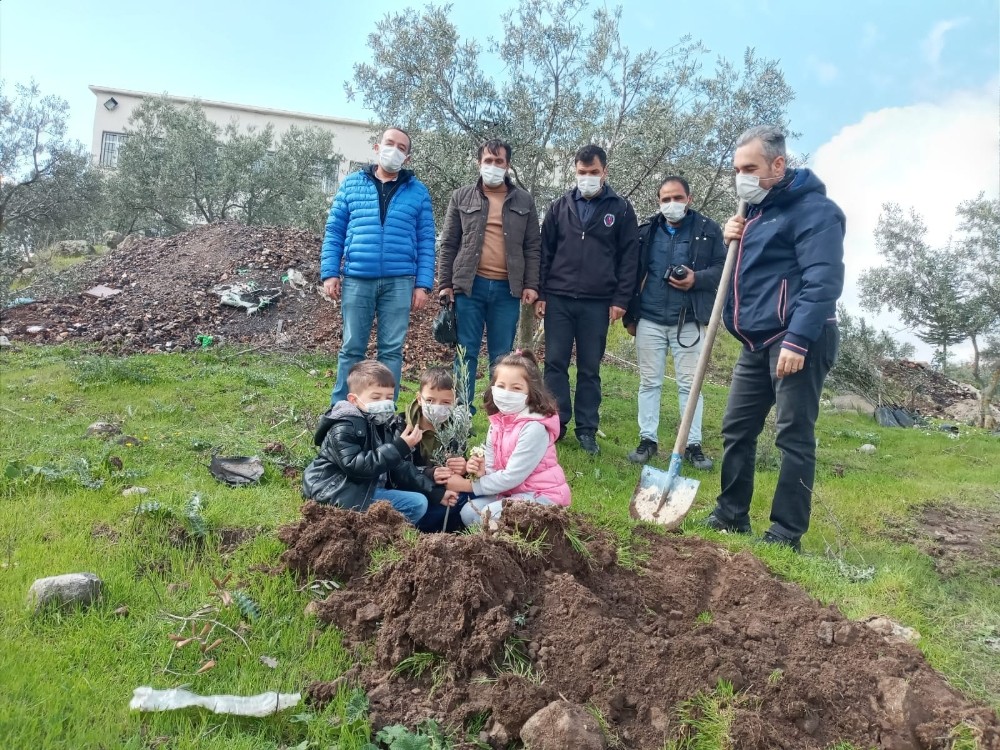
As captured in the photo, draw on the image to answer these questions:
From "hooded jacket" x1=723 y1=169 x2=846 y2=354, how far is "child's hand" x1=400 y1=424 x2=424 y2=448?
2.05 metres

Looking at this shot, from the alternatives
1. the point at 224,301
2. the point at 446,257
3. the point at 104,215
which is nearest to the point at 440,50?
the point at 446,257

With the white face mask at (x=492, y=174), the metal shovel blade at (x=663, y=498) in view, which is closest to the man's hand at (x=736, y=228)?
the metal shovel blade at (x=663, y=498)

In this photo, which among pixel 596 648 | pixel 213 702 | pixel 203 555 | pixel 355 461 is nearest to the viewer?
pixel 213 702

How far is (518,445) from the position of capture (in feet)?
12.5

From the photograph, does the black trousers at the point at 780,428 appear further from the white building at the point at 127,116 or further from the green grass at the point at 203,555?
the white building at the point at 127,116

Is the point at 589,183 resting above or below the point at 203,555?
above

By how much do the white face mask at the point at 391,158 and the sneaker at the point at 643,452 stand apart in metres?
3.20

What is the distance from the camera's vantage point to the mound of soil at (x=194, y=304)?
33.7 ft

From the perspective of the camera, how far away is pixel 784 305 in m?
3.86

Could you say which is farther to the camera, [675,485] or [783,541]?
[675,485]

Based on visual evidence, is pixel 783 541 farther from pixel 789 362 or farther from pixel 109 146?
pixel 109 146

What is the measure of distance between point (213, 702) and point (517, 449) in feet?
6.70

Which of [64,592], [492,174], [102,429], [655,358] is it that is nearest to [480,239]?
[492,174]

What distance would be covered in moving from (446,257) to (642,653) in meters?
4.11
